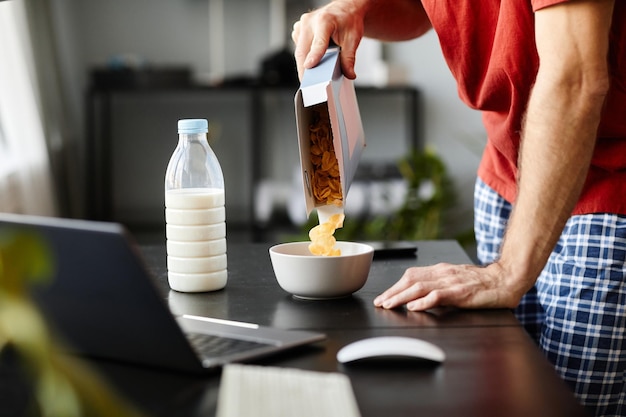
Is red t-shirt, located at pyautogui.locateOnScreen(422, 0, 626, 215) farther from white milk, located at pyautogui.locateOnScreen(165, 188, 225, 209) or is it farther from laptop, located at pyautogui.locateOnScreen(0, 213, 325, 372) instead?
laptop, located at pyautogui.locateOnScreen(0, 213, 325, 372)

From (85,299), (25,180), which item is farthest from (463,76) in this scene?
(25,180)

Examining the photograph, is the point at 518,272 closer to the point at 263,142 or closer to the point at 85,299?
the point at 85,299

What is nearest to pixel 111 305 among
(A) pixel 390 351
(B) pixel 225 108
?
(A) pixel 390 351

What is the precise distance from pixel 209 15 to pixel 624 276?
11.4ft

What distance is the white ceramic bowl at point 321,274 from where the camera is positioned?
1.16 m

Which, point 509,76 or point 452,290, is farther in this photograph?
point 509,76

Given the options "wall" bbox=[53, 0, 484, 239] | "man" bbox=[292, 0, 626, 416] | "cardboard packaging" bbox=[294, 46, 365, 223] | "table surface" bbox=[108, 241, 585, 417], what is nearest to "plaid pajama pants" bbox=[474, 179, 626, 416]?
"man" bbox=[292, 0, 626, 416]

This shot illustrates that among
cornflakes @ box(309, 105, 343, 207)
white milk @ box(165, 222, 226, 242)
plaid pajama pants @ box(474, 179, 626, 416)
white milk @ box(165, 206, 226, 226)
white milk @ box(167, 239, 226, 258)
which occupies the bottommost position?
plaid pajama pants @ box(474, 179, 626, 416)

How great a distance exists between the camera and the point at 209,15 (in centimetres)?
447

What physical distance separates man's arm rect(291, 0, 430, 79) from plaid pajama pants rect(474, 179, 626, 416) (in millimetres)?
479

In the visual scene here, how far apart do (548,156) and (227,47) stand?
11.4 ft

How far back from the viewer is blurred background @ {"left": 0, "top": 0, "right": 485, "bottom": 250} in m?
4.18

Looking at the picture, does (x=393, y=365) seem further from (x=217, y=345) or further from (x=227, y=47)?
(x=227, y=47)

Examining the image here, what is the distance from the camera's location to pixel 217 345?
906 mm
